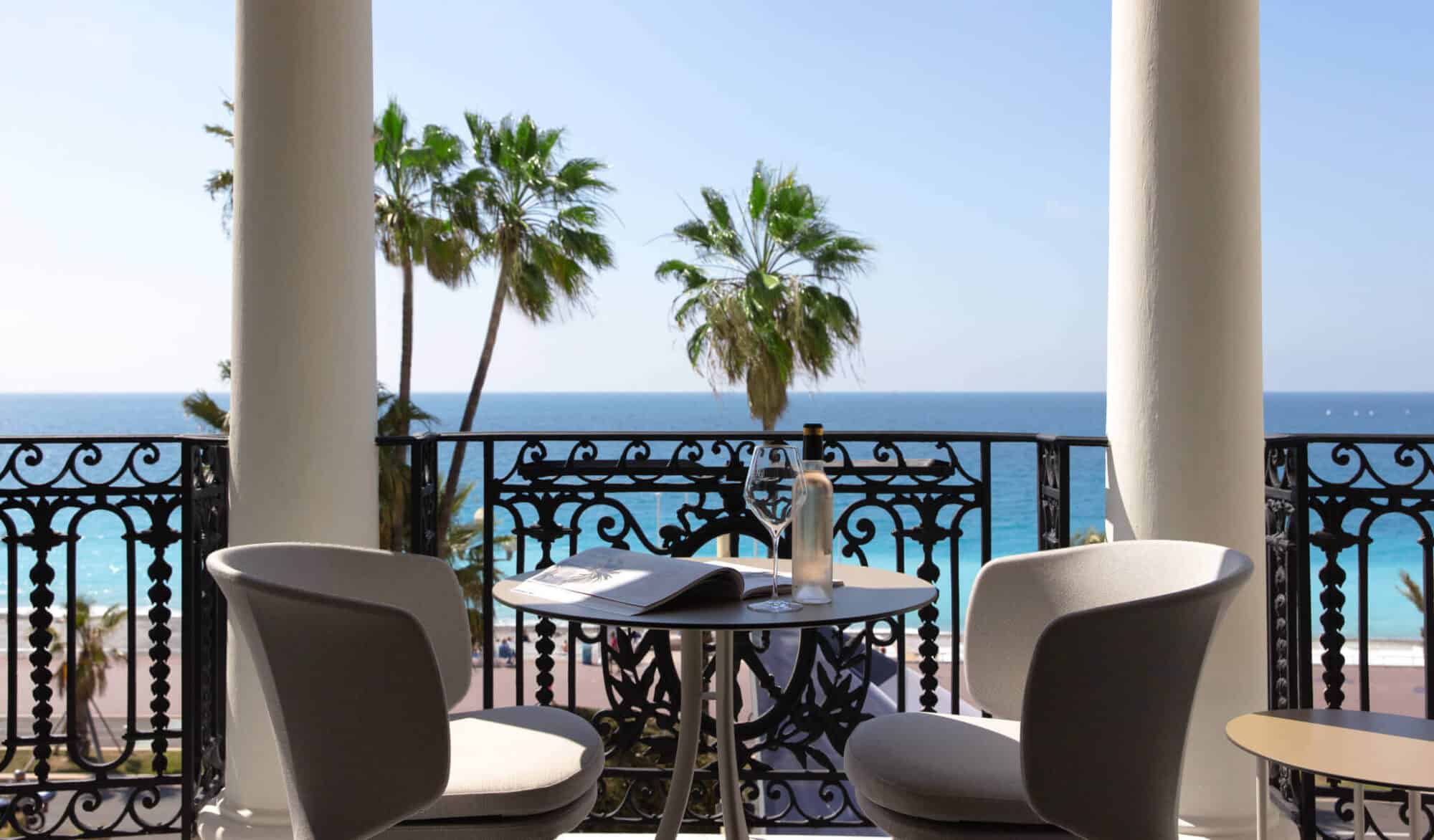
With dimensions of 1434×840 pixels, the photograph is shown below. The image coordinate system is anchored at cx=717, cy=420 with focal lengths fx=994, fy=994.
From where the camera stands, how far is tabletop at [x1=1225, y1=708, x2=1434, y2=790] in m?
1.72

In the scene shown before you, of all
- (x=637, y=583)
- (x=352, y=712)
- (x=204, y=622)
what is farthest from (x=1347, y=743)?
(x=204, y=622)

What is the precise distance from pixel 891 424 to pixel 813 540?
50.5 m

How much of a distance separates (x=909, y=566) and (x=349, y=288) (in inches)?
891

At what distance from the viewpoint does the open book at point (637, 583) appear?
1544mm

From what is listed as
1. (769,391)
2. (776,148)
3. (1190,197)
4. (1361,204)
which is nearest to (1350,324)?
(1361,204)

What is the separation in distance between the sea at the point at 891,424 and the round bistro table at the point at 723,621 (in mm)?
405

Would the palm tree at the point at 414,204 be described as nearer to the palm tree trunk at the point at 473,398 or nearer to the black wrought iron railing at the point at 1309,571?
the palm tree trunk at the point at 473,398

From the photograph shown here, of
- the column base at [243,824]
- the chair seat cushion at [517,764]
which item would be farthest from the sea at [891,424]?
the column base at [243,824]

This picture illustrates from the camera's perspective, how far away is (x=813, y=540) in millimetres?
1654

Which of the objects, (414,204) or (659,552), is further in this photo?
(414,204)

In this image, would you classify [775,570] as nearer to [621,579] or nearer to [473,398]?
[621,579]

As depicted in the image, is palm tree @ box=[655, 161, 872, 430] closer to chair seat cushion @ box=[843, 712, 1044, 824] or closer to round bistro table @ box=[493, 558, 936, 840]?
round bistro table @ box=[493, 558, 936, 840]

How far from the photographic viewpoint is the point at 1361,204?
4138cm

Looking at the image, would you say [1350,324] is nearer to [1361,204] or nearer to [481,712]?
[1361,204]
